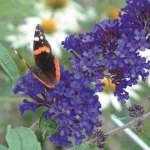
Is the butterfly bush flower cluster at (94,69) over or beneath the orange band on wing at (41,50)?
beneath

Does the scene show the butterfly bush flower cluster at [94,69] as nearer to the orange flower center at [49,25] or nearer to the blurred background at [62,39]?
the blurred background at [62,39]

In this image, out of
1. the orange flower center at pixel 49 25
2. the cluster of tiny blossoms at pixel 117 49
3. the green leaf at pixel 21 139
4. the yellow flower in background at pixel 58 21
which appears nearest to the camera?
the green leaf at pixel 21 139

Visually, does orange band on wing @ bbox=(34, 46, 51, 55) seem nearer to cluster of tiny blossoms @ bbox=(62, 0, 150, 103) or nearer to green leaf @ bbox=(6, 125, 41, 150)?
cluster of tiny blossoms @ bbox=(62, 0, 150, 103)

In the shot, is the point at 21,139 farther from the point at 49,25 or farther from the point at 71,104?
the point at 49,25

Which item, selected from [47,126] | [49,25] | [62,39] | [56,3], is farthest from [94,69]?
[56,3]

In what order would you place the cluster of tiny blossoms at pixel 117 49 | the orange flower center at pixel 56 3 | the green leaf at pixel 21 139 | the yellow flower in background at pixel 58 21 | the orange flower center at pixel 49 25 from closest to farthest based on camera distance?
the green leaf at pixel 21 139 → the cluster of tiny blossoms at pixel 117 49 → the yellow flower in background at pixel 58 21 → the orange flower center at pixel 49 25 → the orange flower center at pixel 56 3

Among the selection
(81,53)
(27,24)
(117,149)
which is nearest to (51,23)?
(27,24)

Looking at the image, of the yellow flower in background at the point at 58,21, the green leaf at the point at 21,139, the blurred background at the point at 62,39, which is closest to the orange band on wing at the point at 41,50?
the green leaf at the point at 21,139

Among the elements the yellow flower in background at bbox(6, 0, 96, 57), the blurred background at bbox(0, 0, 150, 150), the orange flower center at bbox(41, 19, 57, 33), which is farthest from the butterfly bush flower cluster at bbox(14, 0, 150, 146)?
the orange flower center at bbox(41, 19, 57, 33)
